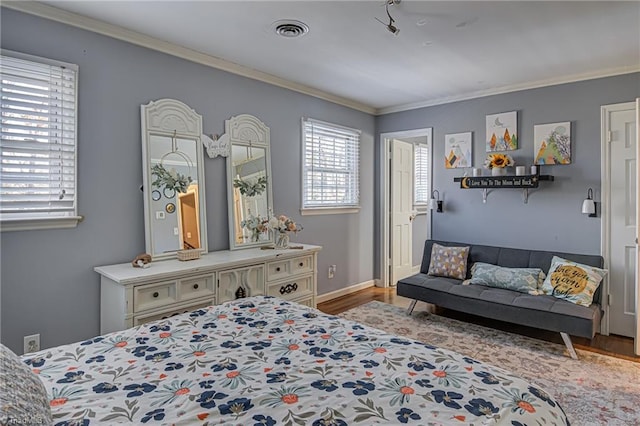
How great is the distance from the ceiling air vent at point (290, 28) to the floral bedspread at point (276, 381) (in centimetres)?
204

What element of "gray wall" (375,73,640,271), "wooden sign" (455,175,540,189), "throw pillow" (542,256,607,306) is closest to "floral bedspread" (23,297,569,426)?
"throw pillow" (542,256,607,306)

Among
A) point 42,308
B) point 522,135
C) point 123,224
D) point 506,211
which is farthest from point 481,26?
point 42,308

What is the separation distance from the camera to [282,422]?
1.03 metres

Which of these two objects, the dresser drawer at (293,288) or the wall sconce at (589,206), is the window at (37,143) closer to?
the dresser drawer at (293,288)

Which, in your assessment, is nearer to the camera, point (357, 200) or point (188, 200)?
point (188, 200)

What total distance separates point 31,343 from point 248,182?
202 cm

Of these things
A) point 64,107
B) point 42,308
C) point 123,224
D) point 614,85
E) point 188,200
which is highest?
point 614,85

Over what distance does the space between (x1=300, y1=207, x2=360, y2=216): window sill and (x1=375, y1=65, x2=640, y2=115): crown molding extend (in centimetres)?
145

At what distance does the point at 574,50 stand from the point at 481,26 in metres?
1.04

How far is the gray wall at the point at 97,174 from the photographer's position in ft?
7.66

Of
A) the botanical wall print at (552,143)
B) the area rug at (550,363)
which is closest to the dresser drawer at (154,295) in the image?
the area rug at (550,363)

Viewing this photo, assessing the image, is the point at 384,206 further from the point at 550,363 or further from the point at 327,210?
the point at 550,363

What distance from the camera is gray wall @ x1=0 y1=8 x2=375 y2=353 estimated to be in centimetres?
233

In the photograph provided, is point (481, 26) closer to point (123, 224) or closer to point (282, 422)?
point (282, 422)
